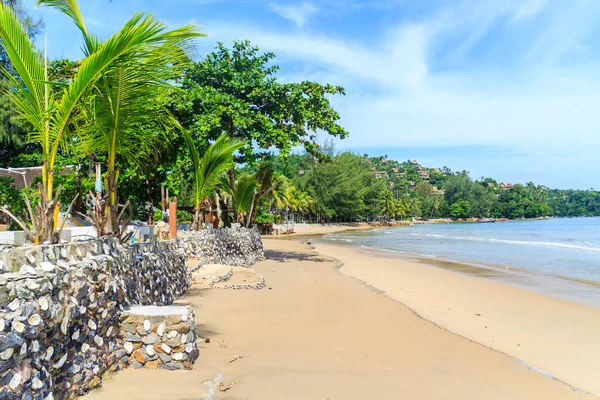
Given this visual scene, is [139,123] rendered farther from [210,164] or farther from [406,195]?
[406,195]

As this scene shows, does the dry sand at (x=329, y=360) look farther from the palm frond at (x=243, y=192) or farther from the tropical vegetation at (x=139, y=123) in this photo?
the palm frond at (x=243, y=192)

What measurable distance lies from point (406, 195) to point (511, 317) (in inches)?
3786

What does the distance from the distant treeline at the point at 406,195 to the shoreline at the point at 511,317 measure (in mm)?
5894

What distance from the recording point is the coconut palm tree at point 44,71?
414 cm

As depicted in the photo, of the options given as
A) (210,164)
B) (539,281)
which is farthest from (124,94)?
(539,281)

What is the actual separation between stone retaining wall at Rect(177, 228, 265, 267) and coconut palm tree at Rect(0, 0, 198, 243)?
669 centimetres

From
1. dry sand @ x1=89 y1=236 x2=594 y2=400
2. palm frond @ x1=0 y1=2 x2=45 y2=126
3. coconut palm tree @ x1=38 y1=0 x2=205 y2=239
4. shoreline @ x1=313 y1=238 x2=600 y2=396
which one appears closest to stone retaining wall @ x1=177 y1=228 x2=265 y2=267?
dry sand @ x1=89 y1=236 x2=594 y2=400

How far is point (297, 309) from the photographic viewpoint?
26.8ft

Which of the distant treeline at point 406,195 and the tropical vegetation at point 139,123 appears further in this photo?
the distant treeline at point 406,195

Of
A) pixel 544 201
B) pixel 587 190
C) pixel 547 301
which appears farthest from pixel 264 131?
pixel 587 190

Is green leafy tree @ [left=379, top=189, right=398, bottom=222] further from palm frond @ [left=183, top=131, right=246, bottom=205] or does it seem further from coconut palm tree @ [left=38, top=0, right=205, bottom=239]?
coconut palm tree @ [left=38, top=0, right=205, bottom=239]

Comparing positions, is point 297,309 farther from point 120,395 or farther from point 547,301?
point 547,301

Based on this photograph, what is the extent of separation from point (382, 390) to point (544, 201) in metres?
148

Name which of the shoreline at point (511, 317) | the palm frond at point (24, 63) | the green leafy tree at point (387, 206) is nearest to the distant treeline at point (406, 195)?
the green leafy tree at point (387, 206)
